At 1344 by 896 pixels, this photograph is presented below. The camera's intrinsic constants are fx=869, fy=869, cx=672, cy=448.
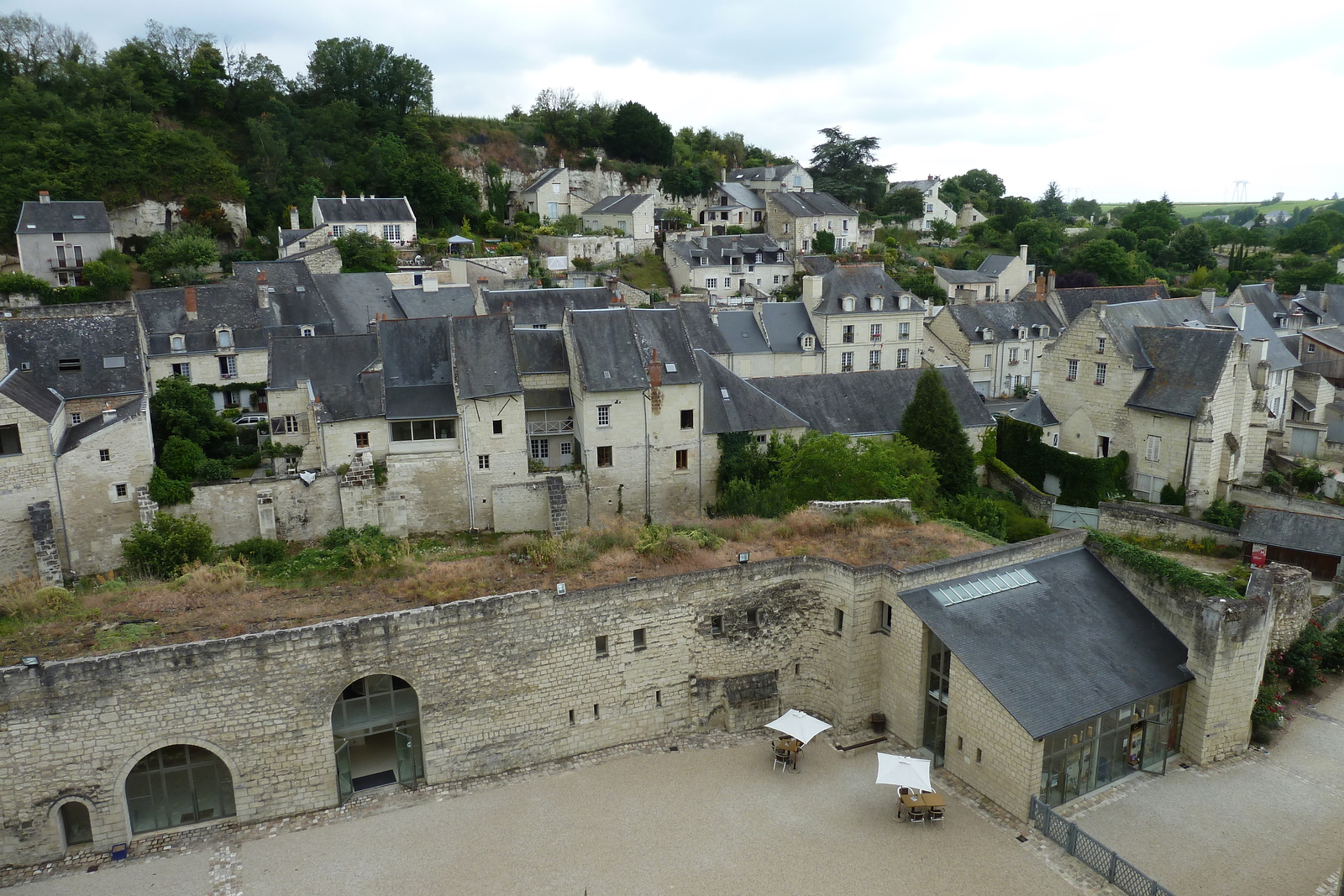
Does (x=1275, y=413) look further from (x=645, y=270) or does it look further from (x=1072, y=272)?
(x=645, y=270)

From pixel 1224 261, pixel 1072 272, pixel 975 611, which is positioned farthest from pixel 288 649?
pixel 1224 261

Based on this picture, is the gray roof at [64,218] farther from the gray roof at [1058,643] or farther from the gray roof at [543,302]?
the gray roof at [1058,643]

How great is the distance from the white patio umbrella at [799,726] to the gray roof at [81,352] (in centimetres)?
2391

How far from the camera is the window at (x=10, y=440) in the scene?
76.6 feet

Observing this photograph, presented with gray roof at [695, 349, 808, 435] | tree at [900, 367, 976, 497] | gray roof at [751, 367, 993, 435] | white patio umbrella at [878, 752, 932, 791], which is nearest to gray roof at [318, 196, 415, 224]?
gray roof at [695, 349, 808, 435]

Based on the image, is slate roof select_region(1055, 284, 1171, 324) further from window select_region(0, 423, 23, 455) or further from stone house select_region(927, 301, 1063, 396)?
window select_region(0, 423, 23, 455)

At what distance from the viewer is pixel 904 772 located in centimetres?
1541

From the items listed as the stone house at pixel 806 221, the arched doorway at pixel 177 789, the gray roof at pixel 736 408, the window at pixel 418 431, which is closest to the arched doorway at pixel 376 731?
the arched doorway at pixel 177 789

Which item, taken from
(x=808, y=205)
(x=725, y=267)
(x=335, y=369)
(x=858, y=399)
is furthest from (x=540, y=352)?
(x=808, y=205)

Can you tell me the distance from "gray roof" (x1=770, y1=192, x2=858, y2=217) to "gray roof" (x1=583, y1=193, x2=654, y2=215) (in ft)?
33.1

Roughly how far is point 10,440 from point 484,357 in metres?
12.9

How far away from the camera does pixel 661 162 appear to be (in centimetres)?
7450

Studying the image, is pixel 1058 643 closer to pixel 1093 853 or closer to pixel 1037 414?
pixel 1093 853

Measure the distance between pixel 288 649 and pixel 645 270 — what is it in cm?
4358
